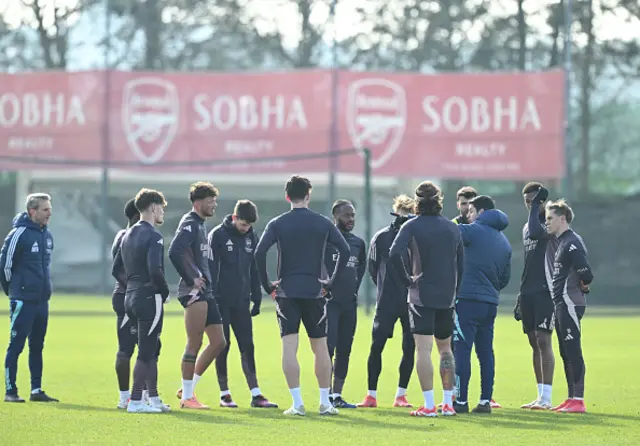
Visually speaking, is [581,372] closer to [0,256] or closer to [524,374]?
[524,374]

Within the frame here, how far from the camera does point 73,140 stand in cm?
3559

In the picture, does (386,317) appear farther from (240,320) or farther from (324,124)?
(324,124)

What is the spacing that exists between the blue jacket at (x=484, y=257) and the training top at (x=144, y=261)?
2555 mm

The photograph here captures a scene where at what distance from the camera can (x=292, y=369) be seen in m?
10.8

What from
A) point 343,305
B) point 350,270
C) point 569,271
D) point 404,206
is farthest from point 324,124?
point 569,271

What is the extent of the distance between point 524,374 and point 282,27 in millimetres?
24071

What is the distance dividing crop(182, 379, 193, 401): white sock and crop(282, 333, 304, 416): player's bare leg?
3.56ft

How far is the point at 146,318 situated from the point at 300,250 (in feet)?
4.53

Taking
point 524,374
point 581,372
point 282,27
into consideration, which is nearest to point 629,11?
point 282,27

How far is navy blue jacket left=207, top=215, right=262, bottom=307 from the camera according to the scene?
1209 cm

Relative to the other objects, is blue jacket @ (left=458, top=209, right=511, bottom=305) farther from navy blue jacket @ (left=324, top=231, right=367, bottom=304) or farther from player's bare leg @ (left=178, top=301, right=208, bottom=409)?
player's bare leg @ (left=178, top=301, right=208, bottom=409)

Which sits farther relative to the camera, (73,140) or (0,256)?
(73,140)

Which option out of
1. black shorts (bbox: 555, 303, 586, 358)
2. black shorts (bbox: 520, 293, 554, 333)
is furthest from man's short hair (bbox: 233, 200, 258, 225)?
black shorts (bbox: 555, 303, 586, 358)

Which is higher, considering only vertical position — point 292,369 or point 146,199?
point 146,199
